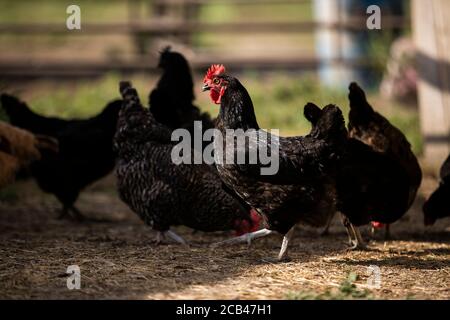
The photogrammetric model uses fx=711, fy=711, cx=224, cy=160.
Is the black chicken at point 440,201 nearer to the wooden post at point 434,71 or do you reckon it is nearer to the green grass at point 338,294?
the green grass at point 338,294

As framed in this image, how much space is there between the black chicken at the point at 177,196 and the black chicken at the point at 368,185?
0.81 metres

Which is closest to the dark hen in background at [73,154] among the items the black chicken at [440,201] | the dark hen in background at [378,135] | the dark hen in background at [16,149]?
the dark hen in background at [16,149]

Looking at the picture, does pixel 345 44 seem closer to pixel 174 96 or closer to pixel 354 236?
pixel 174 96

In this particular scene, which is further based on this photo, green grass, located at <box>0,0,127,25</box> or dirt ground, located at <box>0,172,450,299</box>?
green grass, located at <box>0,0,127,25</box>

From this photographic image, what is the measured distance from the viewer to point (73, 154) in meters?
7.08

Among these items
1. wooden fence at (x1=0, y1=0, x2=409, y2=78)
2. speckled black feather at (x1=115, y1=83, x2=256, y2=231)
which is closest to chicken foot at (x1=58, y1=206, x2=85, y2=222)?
speckled black feather at (x1=115, y1=83, x2=256, y2=231)

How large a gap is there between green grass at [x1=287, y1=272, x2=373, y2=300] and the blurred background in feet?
15.5

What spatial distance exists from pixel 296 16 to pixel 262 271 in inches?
678

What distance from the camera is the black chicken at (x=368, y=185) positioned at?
5.63 meters

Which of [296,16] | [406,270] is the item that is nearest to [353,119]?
[406,270]

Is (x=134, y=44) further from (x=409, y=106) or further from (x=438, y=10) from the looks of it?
(x=438, y=10)

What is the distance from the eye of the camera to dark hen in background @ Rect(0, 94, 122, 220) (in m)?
7.05

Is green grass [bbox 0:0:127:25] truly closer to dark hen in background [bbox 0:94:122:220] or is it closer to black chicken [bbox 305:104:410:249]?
dark hen in background [bbox 0:94:122:220]

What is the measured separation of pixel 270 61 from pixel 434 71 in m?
5.78
